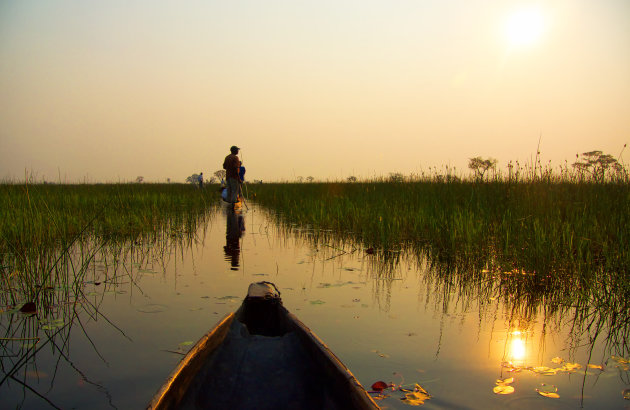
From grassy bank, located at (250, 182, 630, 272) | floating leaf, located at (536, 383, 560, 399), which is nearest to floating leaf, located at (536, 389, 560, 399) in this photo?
floating leaf, located at (536, 383, 560, 399)

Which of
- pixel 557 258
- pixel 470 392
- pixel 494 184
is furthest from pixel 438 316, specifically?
pixel 494 184

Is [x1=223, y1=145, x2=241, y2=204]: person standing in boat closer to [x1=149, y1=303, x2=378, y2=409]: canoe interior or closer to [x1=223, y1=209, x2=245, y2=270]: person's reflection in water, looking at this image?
[x1=223, y1=209, x2=245, y2=270]: person's reflection in water

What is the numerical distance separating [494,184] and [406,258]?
13.8ft

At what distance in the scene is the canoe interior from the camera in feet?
7.01

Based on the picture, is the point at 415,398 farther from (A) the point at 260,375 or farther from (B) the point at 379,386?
(A) the point at 260,375

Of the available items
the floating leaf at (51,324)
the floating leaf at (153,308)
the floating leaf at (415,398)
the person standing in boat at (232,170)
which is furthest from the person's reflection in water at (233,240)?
the floating leaf at (415,398)

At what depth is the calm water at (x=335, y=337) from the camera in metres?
2.70

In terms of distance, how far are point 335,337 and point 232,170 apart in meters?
11.3

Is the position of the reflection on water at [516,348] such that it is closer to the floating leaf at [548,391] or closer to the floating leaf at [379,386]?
the floating leaf at [548,391]

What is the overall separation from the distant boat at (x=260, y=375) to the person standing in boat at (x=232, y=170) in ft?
36.4

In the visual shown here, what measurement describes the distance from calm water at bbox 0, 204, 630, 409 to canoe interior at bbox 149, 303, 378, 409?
1.49ft

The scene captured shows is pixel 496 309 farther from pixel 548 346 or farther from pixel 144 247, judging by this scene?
pixel 144 247

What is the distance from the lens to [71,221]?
866 cm

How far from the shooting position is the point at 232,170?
1416cm
